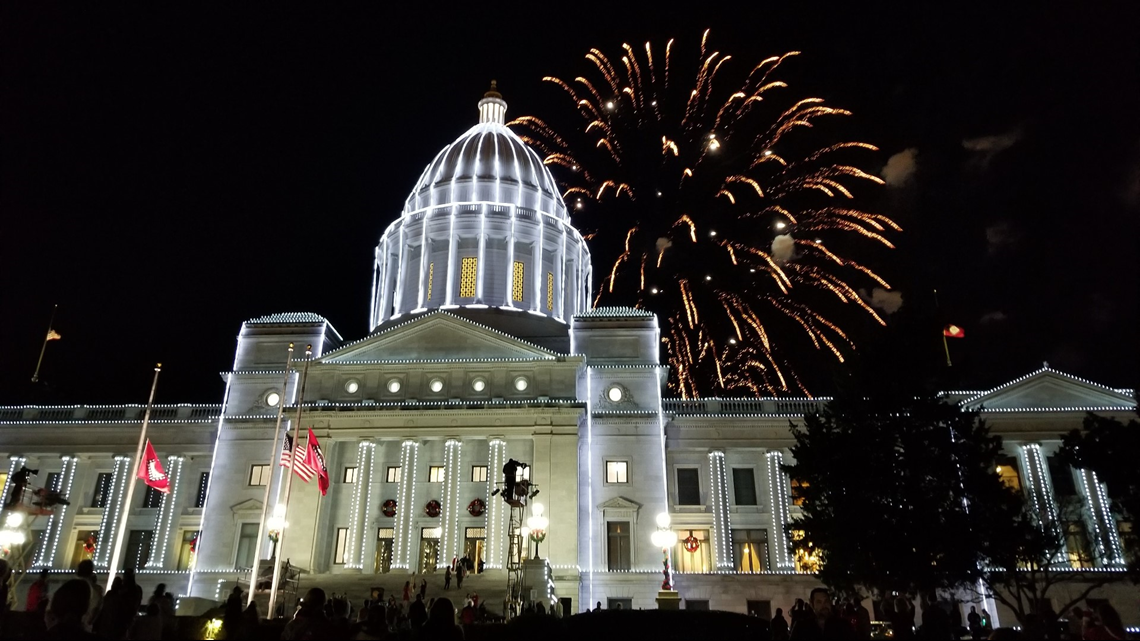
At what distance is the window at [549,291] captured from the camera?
58.2 metres

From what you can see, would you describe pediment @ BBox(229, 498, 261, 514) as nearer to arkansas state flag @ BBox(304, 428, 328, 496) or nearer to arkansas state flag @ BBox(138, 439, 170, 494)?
arkansas state flag @ BBox(138, 439, 170, 494)

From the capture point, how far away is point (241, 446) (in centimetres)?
4522

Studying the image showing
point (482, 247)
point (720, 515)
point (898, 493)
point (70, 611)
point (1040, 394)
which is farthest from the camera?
point (482, 247)

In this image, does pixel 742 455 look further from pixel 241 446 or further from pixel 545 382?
pixel 241 446

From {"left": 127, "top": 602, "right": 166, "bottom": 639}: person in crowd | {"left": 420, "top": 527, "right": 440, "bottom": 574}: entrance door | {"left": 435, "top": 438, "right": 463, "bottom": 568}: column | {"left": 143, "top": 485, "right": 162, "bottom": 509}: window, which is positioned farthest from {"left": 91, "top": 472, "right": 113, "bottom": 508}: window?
{"left": 127, "top": 602, "right": 166, "bottom": 639}: person in crowd

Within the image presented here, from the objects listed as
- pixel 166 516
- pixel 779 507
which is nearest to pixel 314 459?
pixel 166 516

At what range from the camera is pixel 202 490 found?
4722cm

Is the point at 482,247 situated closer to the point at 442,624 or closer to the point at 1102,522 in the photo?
the point at 1102,522

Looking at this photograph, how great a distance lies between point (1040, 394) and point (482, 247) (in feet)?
119

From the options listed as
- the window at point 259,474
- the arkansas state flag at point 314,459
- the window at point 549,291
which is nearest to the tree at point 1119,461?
the arkansas state flag at point 314,459

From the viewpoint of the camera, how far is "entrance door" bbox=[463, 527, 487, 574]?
135 ft

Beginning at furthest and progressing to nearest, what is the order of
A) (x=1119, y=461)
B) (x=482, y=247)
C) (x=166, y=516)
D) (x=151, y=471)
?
1. (x=482, y=247)
2. (x=166, y=516)
3. (x=151, y=471)
4. (x=1119, y=461)

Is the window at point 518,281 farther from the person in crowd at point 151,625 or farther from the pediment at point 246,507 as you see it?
the person in crowd at point 151,625

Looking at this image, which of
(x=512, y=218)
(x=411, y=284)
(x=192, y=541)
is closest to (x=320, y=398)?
(x=192, y=541)
